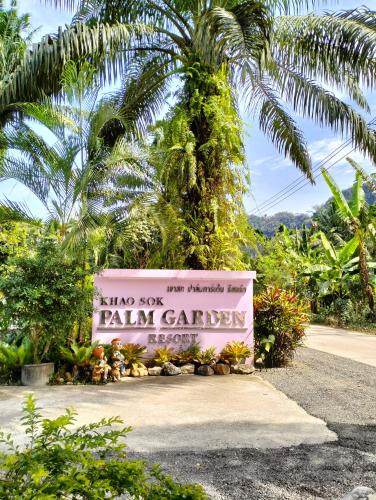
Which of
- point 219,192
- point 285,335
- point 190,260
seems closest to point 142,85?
point 219,192

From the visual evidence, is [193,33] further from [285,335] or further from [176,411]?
[176,411]

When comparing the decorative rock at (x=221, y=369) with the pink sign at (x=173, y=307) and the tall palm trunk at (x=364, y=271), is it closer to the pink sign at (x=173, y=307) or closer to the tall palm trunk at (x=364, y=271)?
the pink sign at (x=173, y=307)

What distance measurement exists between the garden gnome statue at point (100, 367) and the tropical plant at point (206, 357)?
180 cm

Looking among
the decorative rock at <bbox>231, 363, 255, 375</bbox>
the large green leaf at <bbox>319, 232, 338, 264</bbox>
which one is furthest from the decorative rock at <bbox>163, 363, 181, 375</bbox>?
the large green leaf at <bbox>319, 232, 338, 264</bbox>

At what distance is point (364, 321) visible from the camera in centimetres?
1952

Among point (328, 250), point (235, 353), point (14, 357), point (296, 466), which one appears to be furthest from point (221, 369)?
point (328, 250)

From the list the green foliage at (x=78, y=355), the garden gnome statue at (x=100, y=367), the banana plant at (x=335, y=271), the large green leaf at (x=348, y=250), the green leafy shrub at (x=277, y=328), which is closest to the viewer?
the garden gnome statue at (x=100, y=367)

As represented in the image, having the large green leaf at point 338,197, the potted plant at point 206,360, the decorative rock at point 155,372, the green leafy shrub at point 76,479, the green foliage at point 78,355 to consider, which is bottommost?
the decorative rock at point 155,372

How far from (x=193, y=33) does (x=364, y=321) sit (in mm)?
13948

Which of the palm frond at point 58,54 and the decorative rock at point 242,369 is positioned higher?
the palm frond at point 58,54

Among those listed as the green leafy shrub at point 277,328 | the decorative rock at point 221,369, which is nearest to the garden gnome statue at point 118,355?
the decorative rock at point 221,369

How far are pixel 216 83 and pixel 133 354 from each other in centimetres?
565

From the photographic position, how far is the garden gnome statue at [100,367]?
8039 mm

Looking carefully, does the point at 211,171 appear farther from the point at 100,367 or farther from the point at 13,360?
the point at 13,360
